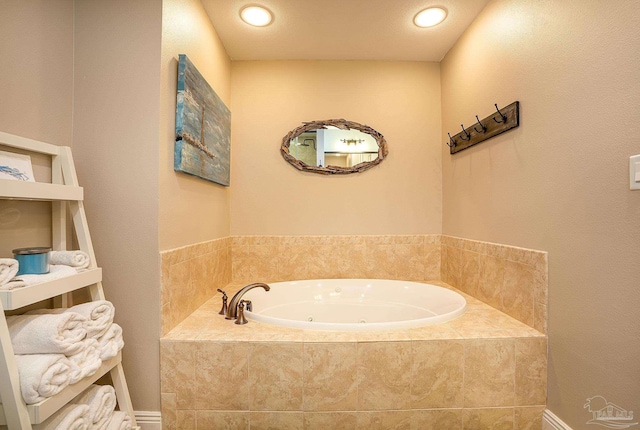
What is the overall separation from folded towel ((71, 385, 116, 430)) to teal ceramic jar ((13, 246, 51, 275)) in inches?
19.4

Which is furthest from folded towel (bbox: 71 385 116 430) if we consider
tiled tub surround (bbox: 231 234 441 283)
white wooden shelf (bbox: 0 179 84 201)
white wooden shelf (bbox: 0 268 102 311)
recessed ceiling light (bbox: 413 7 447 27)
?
recessed ceiling light (bbox: 413 7 447 27)

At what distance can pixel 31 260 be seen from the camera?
1.07 meters

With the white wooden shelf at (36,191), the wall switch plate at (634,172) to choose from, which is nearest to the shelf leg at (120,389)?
the white wooden shelf at (36,191)

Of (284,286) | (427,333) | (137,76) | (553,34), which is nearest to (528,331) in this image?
(427,333)

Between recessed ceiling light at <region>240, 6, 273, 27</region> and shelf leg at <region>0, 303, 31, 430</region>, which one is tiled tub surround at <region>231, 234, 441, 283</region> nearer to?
recessed ceiling light at <region>240, 6, 273, 27</region>

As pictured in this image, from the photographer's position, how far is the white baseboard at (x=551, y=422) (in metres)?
1.33

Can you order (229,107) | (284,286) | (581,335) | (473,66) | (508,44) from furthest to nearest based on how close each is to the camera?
(229,107), (284,286), (473,66), (508,44), (581,335)

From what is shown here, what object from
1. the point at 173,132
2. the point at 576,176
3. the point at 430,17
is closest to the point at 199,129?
the point at 173,132

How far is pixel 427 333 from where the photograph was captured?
1441 mm

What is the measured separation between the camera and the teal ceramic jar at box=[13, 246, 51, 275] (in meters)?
1.05

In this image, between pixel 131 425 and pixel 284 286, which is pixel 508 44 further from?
pixel 131 425

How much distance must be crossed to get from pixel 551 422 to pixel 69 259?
2.16m

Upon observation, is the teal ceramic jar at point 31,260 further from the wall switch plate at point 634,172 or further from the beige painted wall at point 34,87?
the wall switch plate at point 634,172

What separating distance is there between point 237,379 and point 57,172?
1187mm
